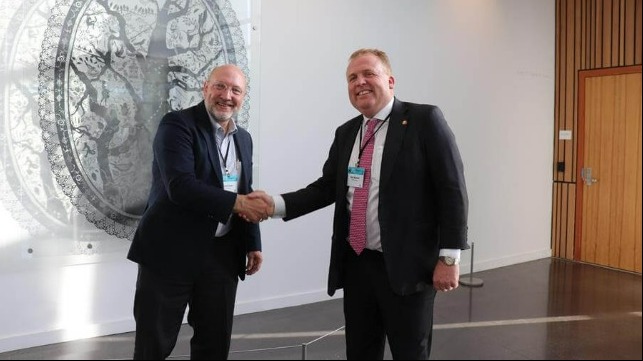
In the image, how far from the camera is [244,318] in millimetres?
3947

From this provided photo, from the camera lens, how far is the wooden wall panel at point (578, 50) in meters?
1.18

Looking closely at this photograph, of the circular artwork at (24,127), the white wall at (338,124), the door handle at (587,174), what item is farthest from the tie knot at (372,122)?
the circular artwork at (24,127)

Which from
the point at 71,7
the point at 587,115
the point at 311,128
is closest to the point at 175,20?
the point at 71,7

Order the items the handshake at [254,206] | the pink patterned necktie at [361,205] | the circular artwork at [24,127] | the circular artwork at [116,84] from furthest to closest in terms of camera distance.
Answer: the circular artwork at [116,84], the circular artwork at [24,127], the handshake at [254,206], the pink patterned necktie at [361,205]

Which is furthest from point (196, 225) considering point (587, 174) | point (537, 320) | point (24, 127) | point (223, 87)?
point (24, 127)

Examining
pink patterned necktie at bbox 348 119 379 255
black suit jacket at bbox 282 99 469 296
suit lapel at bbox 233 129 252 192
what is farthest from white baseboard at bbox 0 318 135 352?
black suit jacket at bbox 282 99 469 296

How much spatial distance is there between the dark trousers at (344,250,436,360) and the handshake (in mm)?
437

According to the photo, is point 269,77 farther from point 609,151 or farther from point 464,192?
point 609,151

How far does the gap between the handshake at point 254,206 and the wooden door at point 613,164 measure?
1257mm

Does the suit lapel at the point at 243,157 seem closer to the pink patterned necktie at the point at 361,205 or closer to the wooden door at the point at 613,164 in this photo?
the pink patterned necktie at the point at 361,205

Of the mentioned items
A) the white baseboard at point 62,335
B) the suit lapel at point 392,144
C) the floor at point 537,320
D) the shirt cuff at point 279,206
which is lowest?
the white baseboard at point 62,335

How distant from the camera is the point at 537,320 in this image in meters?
1.38

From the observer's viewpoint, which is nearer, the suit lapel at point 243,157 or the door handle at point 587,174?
the door handle at point 587,174

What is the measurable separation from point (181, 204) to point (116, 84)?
1.73m
